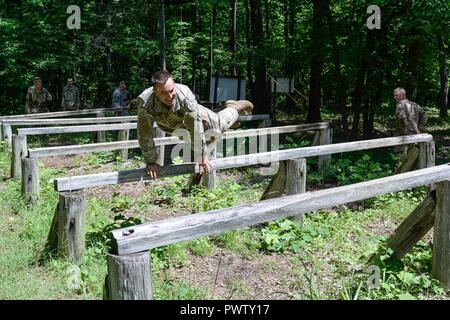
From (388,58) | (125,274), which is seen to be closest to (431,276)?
(125,274)

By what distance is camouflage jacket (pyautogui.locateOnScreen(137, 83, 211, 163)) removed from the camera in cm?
461

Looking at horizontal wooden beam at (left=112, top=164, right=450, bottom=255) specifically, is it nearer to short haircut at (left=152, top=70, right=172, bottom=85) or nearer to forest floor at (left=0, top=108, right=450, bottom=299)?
forest floor at (left=0, top=108, right=450, bottom=299)

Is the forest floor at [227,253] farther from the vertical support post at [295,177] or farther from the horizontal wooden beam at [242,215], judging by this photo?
the horizontal wooden beam at [242,215]

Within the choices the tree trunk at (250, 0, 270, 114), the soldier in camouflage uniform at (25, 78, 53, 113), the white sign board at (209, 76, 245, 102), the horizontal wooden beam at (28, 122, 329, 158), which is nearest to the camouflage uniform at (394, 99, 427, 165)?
the horizontal wooden beam at (28, 122, 329, 158)

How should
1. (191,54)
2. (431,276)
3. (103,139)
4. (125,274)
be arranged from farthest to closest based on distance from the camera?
(191,54), (103,139), (431,276), (125,274)

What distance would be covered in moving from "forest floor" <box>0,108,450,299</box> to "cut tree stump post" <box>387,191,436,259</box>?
0.14m

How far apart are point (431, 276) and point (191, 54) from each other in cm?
2088

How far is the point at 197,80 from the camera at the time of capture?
29.3 metres

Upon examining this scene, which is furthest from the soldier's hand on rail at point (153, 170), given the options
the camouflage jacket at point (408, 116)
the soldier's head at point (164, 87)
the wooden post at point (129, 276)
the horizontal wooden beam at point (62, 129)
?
the camouflage jacket at point (408, 116)

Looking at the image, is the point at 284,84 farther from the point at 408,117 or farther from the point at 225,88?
the point at 408,117

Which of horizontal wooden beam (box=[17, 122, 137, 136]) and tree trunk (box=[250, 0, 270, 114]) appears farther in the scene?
tree trunk (box=[250, 0, 270, 114])

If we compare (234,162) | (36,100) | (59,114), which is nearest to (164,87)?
(234,162)

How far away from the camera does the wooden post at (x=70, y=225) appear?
15.4ft
